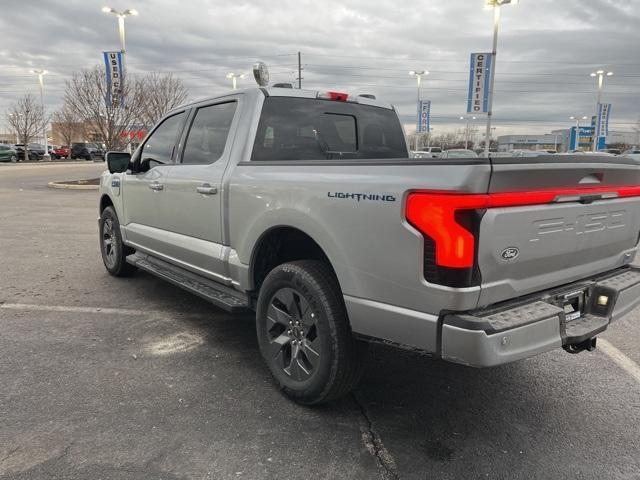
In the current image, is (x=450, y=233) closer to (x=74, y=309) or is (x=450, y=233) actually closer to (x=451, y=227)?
(x=451, y=227)

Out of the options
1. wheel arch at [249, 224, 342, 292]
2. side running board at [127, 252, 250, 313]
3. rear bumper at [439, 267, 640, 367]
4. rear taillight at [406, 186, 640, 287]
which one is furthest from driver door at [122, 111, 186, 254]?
rear bumper at [439, 267, 640, 367]

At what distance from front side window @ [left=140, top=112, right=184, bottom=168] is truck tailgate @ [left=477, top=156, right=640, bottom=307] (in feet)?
10.5

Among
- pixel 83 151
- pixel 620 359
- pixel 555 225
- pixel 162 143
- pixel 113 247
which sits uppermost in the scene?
pixel 162 143

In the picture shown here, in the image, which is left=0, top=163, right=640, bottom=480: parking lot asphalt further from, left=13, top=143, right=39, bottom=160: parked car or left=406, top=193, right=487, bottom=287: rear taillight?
left=13, top=143, right=39, bottom=160: parked car

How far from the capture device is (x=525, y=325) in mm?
2400

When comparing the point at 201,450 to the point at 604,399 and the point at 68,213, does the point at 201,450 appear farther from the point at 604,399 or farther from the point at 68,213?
the point at 68,213

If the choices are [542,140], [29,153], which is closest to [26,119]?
[29,153]

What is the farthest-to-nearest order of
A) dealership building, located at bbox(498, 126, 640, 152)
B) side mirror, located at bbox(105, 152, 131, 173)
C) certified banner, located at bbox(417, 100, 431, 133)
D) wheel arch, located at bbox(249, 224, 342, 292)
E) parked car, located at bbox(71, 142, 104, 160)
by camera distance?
1. dealership building, located at bbox(498, 126, 640, 152)
2. parked car, located at bbox(71, 142, 104, 160)
3. certified banner, located at bbox(417, 100, 431, 133)
4. side mirror, located at bbox(105, 152, 131, 173)
5. wheel arch, located at bbox(249, 224, 342, 292)

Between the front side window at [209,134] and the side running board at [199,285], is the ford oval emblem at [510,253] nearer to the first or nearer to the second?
the side running board at [199,285]

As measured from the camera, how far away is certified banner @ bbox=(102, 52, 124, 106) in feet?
64.1

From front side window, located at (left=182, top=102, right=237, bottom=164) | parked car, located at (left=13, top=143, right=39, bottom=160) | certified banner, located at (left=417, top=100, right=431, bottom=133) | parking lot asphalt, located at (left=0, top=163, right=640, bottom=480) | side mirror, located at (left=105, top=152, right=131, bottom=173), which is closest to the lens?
parking lot asphalt, located at (left=0, top=163, right=640, bottom=480)

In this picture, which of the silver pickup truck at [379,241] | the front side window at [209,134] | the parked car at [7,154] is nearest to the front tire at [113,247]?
the silver pickup truck at [379,241]

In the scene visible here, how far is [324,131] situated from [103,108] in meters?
18.5

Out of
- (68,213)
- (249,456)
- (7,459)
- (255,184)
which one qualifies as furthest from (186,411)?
(68,213)
